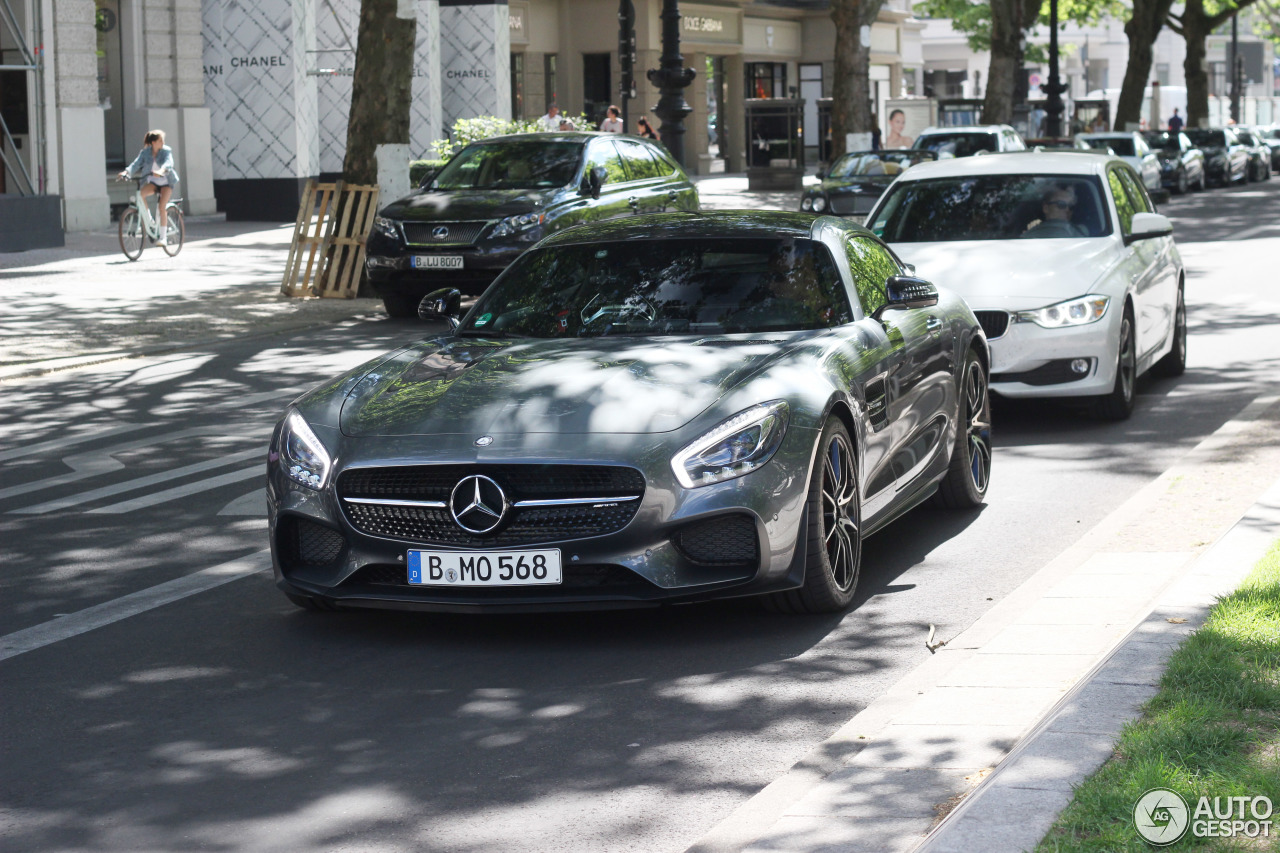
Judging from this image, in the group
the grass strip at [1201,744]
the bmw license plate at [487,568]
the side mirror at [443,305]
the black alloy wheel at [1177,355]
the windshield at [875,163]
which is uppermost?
the windshield at [875,163]

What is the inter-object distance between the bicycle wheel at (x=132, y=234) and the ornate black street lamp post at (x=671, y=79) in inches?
271

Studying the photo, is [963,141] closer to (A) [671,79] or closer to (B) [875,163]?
(B) [875,163]

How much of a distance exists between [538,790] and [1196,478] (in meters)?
4.90

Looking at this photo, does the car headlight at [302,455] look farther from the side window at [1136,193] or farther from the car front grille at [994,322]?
the side window at [1136,193]

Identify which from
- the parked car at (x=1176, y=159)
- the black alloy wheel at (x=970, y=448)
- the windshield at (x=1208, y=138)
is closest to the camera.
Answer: the black alloy wheel at (x=970, y=448)

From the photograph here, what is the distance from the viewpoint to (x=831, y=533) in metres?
6.56

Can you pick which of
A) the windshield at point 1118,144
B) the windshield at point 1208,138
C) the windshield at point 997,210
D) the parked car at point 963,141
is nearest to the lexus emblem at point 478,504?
the windshield at point 997,210

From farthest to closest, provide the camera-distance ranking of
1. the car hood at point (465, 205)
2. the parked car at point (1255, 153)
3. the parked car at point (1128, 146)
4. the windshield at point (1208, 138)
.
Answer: the parked car at point (1255, 153) < the windshield at point (1208, 138) < the parked car at point (1128, 146) < the car hood at point (465, 205)

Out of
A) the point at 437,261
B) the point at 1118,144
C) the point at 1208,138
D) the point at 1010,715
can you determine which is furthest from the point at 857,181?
the point at 1208,138

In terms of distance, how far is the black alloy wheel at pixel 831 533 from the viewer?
6375 mm

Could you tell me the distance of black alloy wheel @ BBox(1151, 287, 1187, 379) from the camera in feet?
42.6

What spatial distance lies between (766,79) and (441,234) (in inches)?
1758

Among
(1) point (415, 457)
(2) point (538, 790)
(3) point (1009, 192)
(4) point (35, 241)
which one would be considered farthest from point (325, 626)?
(4) point (35, 241)

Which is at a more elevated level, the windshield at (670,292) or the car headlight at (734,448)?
the windshield at (670,292)
